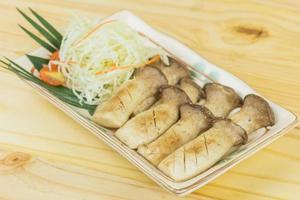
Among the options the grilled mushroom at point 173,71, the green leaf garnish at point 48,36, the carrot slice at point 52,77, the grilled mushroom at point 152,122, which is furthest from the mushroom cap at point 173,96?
the green leaf garnish at point 48,36

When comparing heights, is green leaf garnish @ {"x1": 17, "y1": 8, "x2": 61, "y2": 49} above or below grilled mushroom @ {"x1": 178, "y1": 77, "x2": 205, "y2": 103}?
above

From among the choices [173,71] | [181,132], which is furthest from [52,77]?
[181,132]

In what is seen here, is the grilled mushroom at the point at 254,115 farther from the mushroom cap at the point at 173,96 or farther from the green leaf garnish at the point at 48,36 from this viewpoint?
the green leaf garnish at the point at 48,36

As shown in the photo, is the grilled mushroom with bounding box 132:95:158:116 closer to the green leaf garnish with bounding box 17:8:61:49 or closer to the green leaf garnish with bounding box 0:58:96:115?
the green leaf garnish with bounding box 0:58:96:115

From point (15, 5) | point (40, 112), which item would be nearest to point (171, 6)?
point (15, 5)

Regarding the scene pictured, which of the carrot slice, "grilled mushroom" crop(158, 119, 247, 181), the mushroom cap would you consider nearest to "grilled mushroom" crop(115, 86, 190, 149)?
the mushroom cap

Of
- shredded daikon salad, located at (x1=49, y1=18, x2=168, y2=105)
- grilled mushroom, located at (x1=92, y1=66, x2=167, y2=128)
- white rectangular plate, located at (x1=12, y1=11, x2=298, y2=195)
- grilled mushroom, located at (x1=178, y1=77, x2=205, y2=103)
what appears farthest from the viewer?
shredded daikon salad, located at (x1=49, y1=18, x2=168, y2=105)

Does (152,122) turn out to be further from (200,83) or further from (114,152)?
(200,83)
